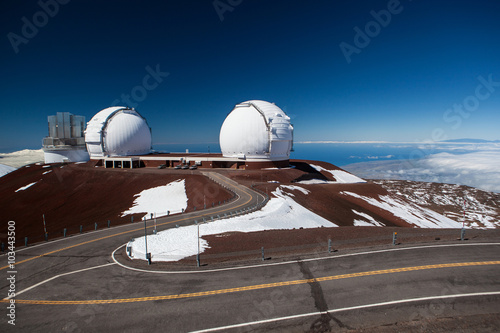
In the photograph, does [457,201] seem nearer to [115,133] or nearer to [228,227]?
[228,227]

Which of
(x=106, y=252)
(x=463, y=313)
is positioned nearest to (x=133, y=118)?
(x=106, y=252)

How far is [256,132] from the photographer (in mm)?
51750

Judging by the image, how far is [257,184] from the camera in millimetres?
37375

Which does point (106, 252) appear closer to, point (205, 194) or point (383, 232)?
point (205, 194)

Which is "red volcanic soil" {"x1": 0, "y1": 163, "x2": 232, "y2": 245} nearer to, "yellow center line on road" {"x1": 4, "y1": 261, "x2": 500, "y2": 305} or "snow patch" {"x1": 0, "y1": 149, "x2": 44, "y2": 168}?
"yellow center line on road" {"x1": 4, "y1": 261, "x2": 500, "y2": 305}

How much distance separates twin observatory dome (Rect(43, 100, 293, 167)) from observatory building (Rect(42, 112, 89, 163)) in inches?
10.5

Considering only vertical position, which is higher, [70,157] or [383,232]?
[70,157]

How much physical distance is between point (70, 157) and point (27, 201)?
103 ft

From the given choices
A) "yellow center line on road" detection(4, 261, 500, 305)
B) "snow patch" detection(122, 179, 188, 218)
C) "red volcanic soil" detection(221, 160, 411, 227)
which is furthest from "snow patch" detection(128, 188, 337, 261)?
"snow patch" detection(122, 179, 188, 218)

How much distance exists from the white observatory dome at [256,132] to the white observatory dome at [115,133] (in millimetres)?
22676

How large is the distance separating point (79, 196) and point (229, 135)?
2936 cm

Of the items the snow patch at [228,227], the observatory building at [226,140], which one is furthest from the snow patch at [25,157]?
the snow patch at [228,227]

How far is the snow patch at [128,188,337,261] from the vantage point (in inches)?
632

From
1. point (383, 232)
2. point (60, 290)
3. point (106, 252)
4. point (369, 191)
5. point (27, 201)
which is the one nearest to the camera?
point (60, 290)
